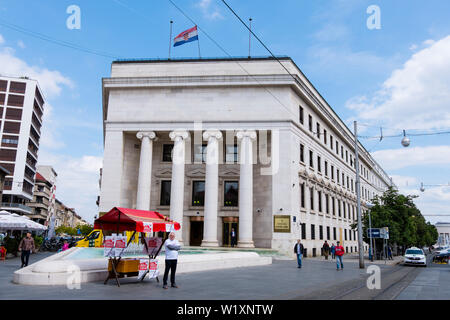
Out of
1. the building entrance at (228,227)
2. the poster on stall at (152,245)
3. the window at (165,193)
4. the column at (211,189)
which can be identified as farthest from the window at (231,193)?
the poster on stall at (152,245)

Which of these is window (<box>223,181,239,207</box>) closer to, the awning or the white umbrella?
the white umbrella

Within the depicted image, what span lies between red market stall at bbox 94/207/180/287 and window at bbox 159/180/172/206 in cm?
2650

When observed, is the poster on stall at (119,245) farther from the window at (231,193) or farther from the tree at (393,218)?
the tree at (393,218)

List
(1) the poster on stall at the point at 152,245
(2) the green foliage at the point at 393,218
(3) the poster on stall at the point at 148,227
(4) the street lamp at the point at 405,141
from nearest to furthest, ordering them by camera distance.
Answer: (3) the poster on stall at the point at 148,227 < (1) the poster on stall at the point at 152,245 < (4) the street lamp at the point at 405,141 < (2) the green foliage at the point at 393,218

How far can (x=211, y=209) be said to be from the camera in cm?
3612

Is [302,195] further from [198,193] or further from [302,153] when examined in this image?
[198,193]

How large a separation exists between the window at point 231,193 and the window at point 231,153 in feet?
8.00

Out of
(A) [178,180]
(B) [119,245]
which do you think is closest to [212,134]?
(A) [178,180]

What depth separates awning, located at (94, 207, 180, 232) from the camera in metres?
12.8

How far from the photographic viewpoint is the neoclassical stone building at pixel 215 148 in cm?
3659

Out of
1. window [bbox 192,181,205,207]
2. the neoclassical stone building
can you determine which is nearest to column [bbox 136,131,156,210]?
the neoclassical stone building

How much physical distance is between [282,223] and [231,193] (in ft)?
22.8

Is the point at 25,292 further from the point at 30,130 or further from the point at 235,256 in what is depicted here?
the point at 30,130

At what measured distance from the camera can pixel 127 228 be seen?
13.9m
